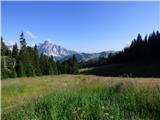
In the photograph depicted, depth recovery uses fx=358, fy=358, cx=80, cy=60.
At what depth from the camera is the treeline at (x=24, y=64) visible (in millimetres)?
81250

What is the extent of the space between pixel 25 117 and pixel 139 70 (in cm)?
9180

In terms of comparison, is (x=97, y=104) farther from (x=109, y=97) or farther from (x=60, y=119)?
(x=109, y=97)

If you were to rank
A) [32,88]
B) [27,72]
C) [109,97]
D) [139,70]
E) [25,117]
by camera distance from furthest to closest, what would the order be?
1. [139,70]
2. [27,72]
3. [32,88]
4. [109,97]
5. [25,117]

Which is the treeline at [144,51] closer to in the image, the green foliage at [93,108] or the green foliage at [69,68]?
the green foliage at [69,68]

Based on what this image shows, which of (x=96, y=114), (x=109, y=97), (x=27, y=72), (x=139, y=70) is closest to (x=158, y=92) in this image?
(x=109, y=97)

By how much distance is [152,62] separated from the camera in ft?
341

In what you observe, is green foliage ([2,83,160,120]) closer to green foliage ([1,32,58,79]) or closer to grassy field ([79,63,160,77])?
green foliage ([1,32,58,79])

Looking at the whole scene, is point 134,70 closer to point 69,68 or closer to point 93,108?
point 69,68

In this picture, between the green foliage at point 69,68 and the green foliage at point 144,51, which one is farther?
the green foliage at point 69,68

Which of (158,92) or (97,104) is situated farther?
(158,92)

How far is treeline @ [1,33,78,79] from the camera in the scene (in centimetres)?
8125

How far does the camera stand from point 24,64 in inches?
3511

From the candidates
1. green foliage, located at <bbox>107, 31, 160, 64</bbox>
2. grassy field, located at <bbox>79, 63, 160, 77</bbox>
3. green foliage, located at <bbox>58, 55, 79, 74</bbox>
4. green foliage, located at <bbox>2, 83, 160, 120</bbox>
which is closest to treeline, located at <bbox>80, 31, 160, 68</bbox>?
green foliage, located at <bbox>107, 31, 160, 64</bbox>

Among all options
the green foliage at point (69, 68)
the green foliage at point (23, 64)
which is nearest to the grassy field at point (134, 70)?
the green foliage at point (69, 68)
